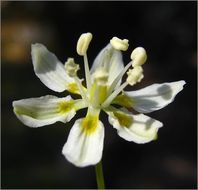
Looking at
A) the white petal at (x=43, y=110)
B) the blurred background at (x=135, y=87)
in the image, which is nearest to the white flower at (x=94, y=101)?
the white petal at (x=43, y=110)

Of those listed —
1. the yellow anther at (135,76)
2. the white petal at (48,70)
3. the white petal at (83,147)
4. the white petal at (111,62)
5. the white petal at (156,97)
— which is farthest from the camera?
the white petal at (111,62)

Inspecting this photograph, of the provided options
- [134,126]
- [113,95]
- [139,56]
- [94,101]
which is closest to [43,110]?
[94,101]

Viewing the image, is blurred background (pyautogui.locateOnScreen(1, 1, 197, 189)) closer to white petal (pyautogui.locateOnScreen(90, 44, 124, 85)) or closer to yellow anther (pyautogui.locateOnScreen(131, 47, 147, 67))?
white petal (pyautogui.locateOnScreen(90, 44, 124, 85))

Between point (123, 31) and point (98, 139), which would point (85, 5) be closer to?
point (123, 31)

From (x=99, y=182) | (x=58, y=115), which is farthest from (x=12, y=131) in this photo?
(x=99, y=182)

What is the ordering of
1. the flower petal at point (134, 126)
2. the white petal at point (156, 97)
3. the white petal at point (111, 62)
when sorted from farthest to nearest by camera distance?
the white petal at point (111, 62) → the white petal at point (156, 97) → the flower petal at point (134, 126)

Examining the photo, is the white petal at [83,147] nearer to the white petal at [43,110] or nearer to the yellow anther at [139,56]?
the white petal at [43,110]
